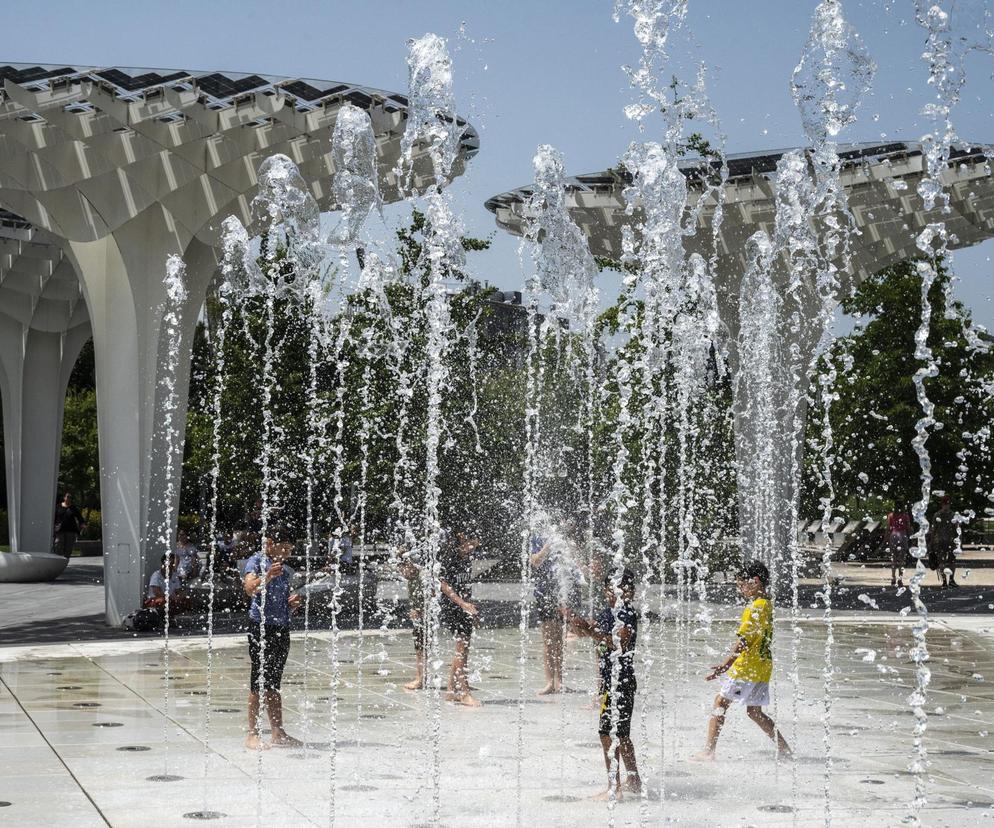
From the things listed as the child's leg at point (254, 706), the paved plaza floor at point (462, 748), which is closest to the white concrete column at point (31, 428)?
the paved plaza floor at point (462, 748)

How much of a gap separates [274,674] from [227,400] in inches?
1016

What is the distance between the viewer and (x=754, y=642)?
8328mm

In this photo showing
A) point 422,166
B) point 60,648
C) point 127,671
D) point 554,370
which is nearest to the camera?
point 127,671

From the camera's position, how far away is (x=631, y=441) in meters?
25.5

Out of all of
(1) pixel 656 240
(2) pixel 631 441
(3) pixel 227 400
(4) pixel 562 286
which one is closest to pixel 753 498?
(2) pixel 631 441

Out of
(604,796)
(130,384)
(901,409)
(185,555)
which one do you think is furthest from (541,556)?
(901,409)

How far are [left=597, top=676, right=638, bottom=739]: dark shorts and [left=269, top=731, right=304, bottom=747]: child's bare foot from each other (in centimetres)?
253

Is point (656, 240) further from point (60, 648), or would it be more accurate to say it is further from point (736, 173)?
point (60, 648)

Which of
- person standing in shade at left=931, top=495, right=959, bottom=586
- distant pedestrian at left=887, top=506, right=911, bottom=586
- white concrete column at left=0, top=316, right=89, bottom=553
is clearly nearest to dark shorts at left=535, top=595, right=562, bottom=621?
person standing in shade at left=931, top=495, right=959, bottom=586

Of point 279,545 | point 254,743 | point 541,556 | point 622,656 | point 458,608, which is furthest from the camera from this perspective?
point 541,556

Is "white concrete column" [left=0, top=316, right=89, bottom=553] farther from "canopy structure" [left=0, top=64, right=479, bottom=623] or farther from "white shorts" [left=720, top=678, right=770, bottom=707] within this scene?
"white shorts" [left=720, top=678, right=770, bottom=707]

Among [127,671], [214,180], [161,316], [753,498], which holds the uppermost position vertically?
[214,180]

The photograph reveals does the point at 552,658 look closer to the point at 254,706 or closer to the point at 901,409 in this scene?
the point at 254,706

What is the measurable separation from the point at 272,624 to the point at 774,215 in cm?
1564
